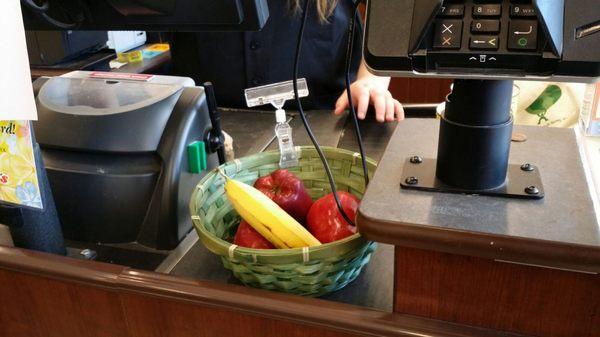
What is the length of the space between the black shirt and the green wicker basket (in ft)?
Result: 2.48

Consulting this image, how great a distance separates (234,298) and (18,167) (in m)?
0.34

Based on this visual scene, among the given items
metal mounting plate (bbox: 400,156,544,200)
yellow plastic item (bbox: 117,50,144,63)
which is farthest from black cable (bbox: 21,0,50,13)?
yellow plastic item (bbox: 117,50,144,63)

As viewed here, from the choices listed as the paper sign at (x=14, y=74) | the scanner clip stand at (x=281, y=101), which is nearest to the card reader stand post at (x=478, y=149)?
the scanner clip stand at (x=281, y=101)

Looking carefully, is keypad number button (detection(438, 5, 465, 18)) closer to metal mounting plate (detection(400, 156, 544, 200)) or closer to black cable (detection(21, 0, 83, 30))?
metal mounting plate (detection(400, 156, 544, 200))

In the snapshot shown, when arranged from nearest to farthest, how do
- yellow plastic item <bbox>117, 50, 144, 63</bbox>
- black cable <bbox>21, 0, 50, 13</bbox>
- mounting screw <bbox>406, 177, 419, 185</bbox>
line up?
1. mounting screw <bbox>406, 177, 419, 185</bbox>
2. black cable <bbox>21, 0, 50, 13</bbox>
3. yellow plastic item <bbox>117, 50, 144, 63</bbox>

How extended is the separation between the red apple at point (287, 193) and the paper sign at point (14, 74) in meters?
0.32

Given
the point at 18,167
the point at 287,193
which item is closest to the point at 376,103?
the point at 287,193

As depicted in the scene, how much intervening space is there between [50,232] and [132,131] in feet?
0.61

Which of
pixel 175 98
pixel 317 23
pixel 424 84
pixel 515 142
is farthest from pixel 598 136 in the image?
pixel 424 84

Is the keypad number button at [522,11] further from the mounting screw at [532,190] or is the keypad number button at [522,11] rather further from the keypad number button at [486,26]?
the mounting screw at [532,190]

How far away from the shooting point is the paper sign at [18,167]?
0.71m

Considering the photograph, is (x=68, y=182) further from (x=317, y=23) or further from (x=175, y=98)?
(x=317, y=23)

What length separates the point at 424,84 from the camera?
3072 mm

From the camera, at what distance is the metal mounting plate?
0.56 meters
